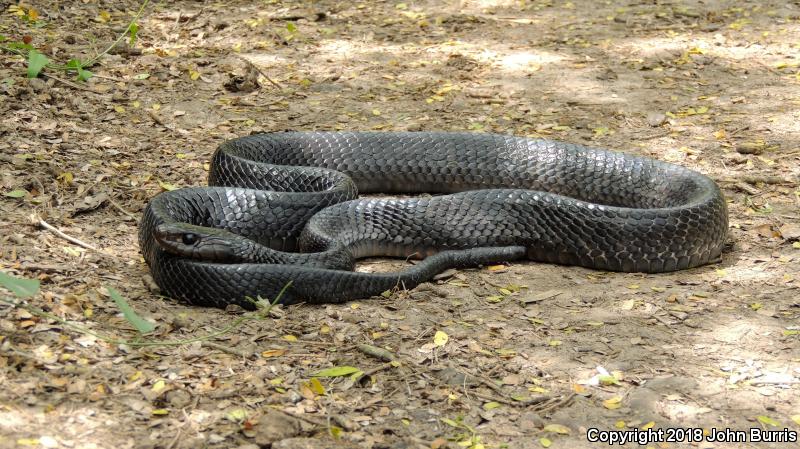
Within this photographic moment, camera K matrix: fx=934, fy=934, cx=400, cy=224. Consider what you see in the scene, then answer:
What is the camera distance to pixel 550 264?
7125 mm

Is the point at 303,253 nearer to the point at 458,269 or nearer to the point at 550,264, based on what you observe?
the point at 458,269

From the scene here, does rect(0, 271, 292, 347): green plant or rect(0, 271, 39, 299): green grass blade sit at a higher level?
rect(0, 271, 39, 299): green grass blade

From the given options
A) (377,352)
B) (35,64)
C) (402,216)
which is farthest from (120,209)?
(377,352)

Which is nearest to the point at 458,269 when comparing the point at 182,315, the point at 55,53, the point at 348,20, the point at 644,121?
the point at 182,315

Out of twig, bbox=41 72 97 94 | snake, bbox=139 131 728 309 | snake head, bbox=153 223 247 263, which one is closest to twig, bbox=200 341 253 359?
snake, bbox=139 131 728 309

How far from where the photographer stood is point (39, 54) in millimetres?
7766

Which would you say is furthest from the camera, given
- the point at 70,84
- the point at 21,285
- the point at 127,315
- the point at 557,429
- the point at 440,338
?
the point at 70,84

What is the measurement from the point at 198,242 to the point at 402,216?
171cm

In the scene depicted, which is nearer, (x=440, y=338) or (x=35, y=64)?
(x=440, y=338)

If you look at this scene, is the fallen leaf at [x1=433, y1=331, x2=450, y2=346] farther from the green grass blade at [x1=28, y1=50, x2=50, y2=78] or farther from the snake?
the green grass blade at [x1=28, y1=50, x2=50, y2=78]

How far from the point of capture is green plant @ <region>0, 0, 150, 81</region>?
24.9 feet

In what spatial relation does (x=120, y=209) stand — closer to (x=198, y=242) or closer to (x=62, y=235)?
(x=62, y=235)

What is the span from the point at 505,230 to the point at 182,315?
2.61 m

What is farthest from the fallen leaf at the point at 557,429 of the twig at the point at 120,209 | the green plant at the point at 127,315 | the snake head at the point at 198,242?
the twig at the point at 120,209
